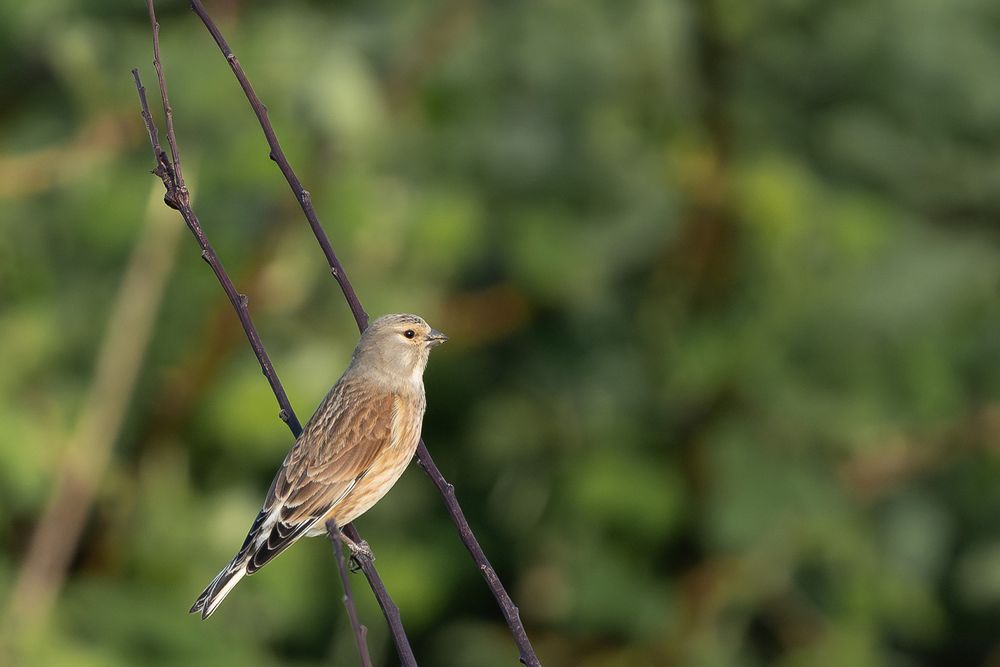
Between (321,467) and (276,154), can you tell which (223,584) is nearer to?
(321,467)

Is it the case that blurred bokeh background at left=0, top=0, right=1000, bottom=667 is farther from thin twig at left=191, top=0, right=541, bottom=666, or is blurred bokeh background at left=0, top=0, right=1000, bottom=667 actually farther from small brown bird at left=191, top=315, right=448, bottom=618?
thin twig at left=191, top=0, right=541, bottom=666

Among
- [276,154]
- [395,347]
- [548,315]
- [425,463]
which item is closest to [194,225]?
[276,154]

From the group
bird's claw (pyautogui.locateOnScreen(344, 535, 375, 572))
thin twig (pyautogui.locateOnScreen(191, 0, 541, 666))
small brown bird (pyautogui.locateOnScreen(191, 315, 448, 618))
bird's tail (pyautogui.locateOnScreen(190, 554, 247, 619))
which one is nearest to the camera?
thin twig (pyautogui.locateOnScreen(191, 0, 541, 666))

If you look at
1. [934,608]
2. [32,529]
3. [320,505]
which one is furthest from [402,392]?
[934,608]

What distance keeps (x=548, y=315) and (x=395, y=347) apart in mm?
3105

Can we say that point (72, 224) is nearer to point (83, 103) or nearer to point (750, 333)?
point (83, 103)

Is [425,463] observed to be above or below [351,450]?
above

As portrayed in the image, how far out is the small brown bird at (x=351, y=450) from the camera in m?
3.62

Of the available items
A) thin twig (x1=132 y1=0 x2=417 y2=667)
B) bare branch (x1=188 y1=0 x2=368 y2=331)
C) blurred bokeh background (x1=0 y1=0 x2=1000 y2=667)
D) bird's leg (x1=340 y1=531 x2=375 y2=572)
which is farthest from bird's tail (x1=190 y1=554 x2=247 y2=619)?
blurred bokeh background (x1=0 y1=0 x2=1000 y2=667)

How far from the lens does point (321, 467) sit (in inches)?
149

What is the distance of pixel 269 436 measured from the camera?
5.98m

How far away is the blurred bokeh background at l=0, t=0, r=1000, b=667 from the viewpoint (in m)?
6.01

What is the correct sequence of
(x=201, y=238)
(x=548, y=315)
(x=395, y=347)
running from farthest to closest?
(x=548, y=315) → (x=395, y=347) → (x=201, y=238)

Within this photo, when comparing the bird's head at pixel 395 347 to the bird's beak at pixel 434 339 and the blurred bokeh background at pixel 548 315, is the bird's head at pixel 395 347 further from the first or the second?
the blurred bokeh background at pixel 548 315
